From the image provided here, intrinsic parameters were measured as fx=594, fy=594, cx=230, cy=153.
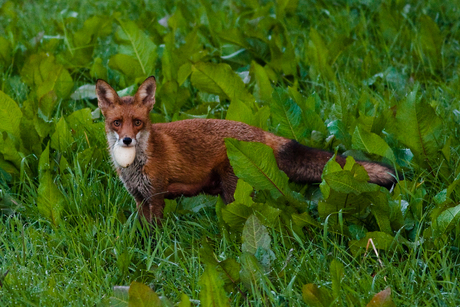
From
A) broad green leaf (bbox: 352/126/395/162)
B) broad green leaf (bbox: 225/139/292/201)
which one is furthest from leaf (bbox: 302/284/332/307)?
broad green leaf (bbox: 352/126/395/162)

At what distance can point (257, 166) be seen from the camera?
3.69 m

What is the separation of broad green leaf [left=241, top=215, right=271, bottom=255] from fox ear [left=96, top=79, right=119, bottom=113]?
149cm

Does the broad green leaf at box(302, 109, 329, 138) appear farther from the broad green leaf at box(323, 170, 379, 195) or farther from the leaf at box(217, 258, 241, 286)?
the leaf at box(217, 258, 241, 286)

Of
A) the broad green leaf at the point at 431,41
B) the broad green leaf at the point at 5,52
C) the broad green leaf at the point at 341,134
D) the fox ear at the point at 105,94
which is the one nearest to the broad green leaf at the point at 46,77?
the broad green leaf at the point at 5,52

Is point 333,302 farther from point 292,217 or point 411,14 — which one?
point 411,14

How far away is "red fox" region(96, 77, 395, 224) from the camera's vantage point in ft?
13.7

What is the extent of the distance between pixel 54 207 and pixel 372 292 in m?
2.25

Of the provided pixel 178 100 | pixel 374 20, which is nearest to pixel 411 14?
pixel 374 20

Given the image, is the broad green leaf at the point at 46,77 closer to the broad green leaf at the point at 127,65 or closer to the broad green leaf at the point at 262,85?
the broad green leaf at the point at 127,65

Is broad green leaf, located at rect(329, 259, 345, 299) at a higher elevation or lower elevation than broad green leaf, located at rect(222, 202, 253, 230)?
higher

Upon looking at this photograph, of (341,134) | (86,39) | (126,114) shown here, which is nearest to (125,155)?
(126,114)

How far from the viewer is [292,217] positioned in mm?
3695

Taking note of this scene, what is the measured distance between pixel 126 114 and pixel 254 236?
1.37 metres

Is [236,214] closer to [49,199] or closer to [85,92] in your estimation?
[49,199]
